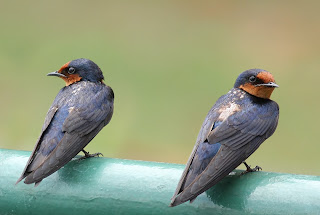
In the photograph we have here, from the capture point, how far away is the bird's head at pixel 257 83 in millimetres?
2672

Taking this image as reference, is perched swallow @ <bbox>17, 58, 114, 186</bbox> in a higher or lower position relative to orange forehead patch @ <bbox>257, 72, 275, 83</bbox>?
lower

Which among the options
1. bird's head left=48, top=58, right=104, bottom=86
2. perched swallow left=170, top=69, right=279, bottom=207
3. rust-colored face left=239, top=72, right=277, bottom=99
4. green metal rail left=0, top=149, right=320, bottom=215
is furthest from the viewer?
bird's head left=48, top=58, right=104, bottom=86

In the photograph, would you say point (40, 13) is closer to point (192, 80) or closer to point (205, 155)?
point (192, 80)

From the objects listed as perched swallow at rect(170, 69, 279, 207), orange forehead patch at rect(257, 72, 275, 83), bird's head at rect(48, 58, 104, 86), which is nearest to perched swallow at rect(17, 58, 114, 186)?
bird's head at rect(48, 58, 104, 86)

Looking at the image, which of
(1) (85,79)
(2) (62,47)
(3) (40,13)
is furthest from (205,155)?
(3) (40,13)

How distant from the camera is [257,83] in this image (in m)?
2.69

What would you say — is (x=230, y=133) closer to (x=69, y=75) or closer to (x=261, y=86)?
(x=261, y=86)

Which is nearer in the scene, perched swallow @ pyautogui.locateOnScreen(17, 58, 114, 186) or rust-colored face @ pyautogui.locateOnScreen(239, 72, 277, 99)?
perched swallow @ pyautogui.locateOnScreen(17, 58, 114, 186)

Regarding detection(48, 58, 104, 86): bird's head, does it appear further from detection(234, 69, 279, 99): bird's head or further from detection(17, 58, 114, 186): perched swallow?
detection(234, 69, 279, 99): bird's head

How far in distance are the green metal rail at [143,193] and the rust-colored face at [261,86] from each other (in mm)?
Result: 524

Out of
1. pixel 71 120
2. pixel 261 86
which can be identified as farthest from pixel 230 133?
pixel 71 120

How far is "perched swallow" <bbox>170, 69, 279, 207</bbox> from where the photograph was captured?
214cm

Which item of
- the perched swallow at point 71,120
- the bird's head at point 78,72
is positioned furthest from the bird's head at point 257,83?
the bird's head at point 78,72

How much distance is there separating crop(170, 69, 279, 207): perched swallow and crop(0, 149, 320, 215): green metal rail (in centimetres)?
4
